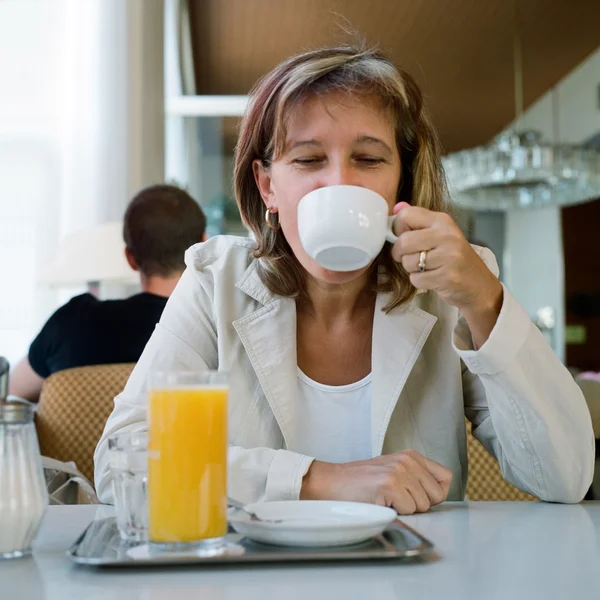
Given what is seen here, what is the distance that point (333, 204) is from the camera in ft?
2.96

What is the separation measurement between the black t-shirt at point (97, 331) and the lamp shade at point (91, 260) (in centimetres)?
76

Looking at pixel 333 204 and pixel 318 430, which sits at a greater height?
pixel 333 204

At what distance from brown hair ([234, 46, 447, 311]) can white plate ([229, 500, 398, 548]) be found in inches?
22.6

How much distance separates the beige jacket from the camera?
1.06m

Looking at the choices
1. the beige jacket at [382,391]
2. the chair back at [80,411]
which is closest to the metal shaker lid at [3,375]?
the beige jacket at [382,391]

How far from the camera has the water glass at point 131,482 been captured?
2.42 feet

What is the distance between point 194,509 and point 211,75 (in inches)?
307

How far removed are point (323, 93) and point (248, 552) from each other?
738 mm

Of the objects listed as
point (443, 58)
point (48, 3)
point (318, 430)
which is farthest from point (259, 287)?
point (443, 58)

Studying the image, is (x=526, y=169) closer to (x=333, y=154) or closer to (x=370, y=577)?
(x=333, y=154)

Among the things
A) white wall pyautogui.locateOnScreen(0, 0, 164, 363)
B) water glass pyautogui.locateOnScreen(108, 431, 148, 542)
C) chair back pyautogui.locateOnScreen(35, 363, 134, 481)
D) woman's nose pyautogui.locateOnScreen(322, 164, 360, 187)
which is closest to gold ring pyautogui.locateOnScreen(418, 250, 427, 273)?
woman's nose pyautogui.locateOnScreen(322, 164, 360, 187)

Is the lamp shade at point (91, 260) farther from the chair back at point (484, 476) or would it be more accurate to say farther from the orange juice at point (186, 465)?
the orange juice at point (186, 465)

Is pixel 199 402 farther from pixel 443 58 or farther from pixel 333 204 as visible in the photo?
pixel 443 58

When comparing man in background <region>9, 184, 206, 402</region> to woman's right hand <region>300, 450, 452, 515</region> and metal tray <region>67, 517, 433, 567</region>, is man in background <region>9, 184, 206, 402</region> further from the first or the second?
metal tray <region>67, 517, 433, 567</region>
